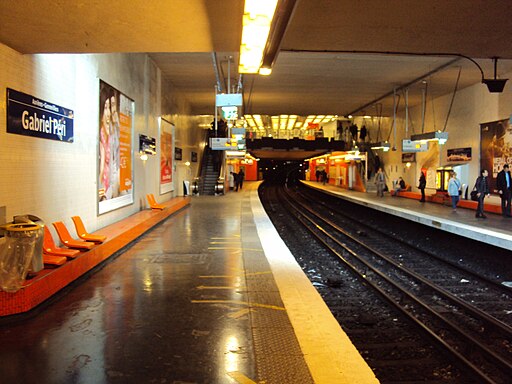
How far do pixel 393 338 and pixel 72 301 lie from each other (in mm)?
3830

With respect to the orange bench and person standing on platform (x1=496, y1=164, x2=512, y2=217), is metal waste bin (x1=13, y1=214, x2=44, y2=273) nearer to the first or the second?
the orange bench

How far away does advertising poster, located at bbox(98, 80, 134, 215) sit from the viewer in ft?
31.0

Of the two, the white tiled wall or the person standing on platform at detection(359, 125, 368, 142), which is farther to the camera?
the person standing on platform at detection(359, 125, 368, 142)

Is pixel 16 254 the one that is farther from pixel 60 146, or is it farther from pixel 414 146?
pixel 414 146

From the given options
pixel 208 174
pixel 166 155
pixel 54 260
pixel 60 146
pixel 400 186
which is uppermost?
pixel 166 155

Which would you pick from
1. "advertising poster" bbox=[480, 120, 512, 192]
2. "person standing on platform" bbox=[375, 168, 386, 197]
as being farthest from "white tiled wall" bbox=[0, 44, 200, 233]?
"person standing on platform" bbox=[375, 168, 386, 197]

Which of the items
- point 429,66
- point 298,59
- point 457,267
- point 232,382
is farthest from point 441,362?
point 429,66

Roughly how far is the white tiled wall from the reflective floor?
138 cm

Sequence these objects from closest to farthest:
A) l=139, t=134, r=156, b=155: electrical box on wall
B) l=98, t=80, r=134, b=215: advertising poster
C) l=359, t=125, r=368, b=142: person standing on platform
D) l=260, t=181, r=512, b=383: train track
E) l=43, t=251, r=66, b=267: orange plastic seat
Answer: l=260, t=181, r=512, b=383: train track
l=43, t=251, r=66, b=267: orange plastic seat
l=98, t=80, r=134, b=215: advertising poster
l=139, t=134, r=156, b=155: electrical box on wall
l=359, t=125, r=368, b=142: person standing on platform

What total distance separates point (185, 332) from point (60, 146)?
4.34 m

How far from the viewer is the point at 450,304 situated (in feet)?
23.2

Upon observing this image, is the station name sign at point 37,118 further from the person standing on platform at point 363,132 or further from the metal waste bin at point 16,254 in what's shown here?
the person standing on platform at point 363,132

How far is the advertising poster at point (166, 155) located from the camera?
16.7 metres

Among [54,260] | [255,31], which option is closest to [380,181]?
[54,260]
